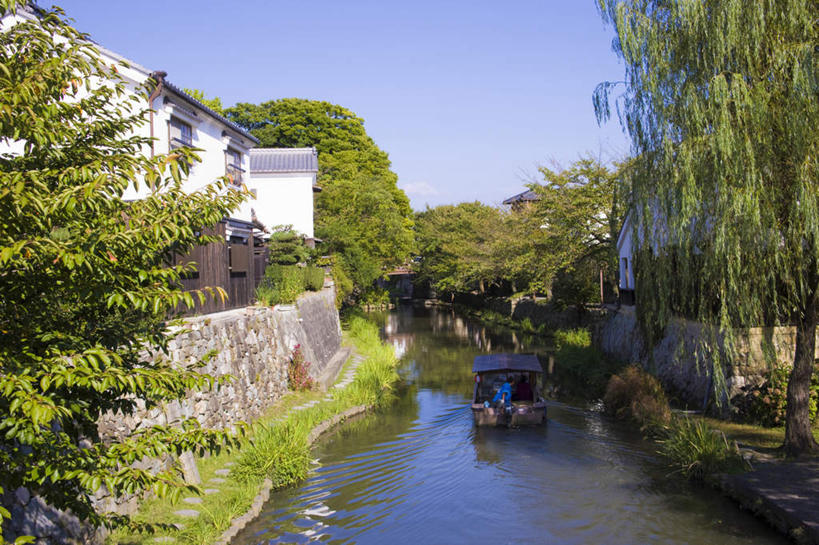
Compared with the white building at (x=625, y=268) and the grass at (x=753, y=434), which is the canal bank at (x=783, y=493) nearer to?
the grass at (x=753, y=434)

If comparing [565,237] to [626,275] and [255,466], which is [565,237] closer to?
[626,275]

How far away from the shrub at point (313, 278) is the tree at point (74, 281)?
22104mm

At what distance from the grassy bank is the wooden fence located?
3.21 metres

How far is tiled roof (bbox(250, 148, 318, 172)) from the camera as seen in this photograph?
114 ft

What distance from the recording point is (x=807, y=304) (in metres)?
11.5

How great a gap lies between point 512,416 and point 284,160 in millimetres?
23525

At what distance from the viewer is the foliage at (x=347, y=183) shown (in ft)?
125

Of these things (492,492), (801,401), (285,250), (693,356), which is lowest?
(492,492)

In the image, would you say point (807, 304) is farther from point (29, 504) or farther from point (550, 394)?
point (29, 504)

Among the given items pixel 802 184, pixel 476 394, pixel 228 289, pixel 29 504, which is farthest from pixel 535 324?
pixel 29 504

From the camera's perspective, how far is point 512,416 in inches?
677

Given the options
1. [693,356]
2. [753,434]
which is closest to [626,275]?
[693,356]

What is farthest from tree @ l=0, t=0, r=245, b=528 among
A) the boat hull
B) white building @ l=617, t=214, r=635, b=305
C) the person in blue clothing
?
white building @ l=617, t=214, r=635, b=305

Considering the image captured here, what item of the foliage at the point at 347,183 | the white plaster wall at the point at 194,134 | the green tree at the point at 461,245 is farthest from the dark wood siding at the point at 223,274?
the green tree at the point at 461,245
